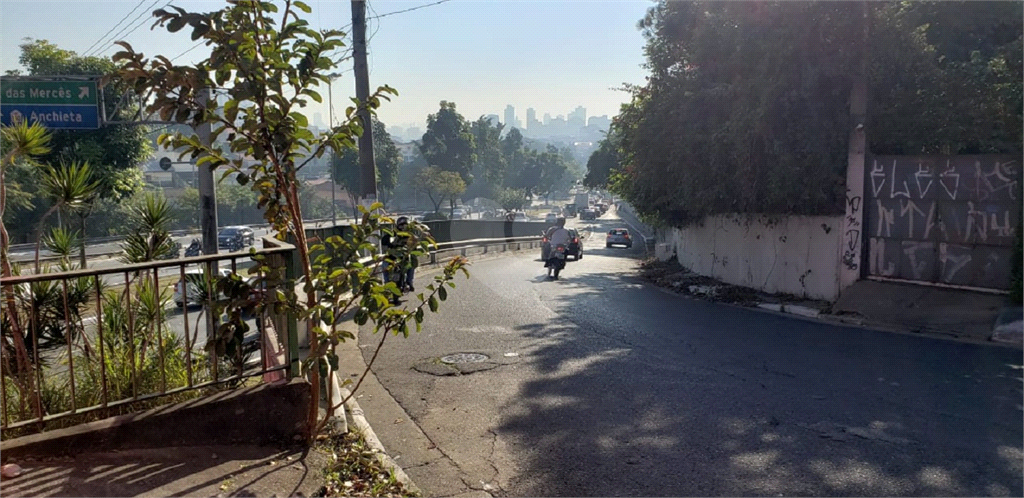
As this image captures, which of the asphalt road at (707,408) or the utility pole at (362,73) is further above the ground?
the utility pole at (362,73)

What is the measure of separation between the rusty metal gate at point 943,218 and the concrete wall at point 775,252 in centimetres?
79

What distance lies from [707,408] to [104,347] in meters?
4.85

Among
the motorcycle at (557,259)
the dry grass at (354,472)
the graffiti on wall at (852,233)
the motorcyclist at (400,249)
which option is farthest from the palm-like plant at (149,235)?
the motorcycle at (557,259)

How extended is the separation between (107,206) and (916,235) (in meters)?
34.1

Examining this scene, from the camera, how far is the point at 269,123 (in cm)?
418

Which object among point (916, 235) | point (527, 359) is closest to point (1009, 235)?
point (916, 235)

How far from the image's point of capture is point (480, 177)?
3083 inches

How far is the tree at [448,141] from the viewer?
45.0 m

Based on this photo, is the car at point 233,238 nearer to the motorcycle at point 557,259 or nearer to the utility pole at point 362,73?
the utility pole at point 362,73

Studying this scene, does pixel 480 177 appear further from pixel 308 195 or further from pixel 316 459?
pixel 316 459

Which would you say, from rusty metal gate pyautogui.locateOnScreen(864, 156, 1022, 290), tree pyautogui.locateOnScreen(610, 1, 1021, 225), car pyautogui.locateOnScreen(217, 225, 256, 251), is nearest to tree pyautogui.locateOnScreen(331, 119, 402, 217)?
car pyautogui.locateOnScreen(217, 225, 256, 251)

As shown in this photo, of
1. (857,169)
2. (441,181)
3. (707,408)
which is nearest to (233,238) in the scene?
(441,181)

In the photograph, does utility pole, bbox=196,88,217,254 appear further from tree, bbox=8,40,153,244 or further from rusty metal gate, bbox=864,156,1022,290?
rusty metal gate, bbox=864,156,1022,290

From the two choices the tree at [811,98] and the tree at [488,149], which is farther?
the tree at [488,149]
